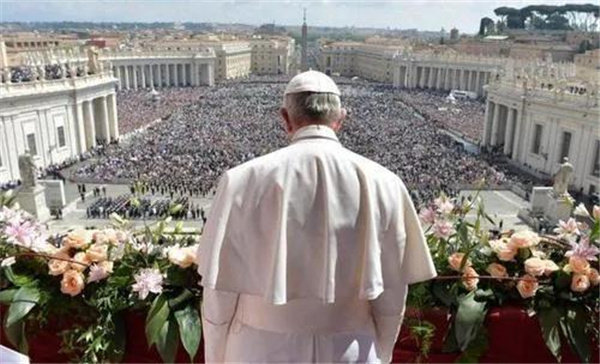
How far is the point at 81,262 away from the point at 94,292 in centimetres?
22

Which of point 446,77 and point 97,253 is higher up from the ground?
point 97,253

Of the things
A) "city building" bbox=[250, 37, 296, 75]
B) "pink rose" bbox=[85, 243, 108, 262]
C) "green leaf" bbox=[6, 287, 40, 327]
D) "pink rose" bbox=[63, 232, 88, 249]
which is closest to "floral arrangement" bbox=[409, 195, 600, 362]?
"pink rose" bbox=[85, 243, 108, 262]

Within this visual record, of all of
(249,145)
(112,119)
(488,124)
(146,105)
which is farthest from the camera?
(146,105)

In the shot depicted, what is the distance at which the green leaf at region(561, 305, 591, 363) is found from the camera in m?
3.43

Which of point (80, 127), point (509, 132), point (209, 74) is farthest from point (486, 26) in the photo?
point (80, 127)

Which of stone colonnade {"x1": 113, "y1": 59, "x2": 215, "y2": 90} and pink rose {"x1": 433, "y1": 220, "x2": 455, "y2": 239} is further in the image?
stone colonnade {"x1": 113, "y1": 59, "x2": 215, "y2": 90}

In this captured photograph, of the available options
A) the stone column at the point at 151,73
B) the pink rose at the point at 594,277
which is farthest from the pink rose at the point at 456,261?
the stone column at the point at 151,73

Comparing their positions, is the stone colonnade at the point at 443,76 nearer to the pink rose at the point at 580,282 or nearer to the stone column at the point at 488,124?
the stone column at the point at 488,124

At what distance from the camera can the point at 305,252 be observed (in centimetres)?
227

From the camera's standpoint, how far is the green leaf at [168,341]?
3.34 m

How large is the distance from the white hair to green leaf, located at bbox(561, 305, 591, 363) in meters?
2.30

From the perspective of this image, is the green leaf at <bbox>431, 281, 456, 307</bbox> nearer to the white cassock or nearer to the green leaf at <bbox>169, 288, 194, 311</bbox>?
the white cassock

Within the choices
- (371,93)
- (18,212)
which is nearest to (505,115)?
(371,93)

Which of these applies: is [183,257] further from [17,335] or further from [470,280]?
[470,280]
